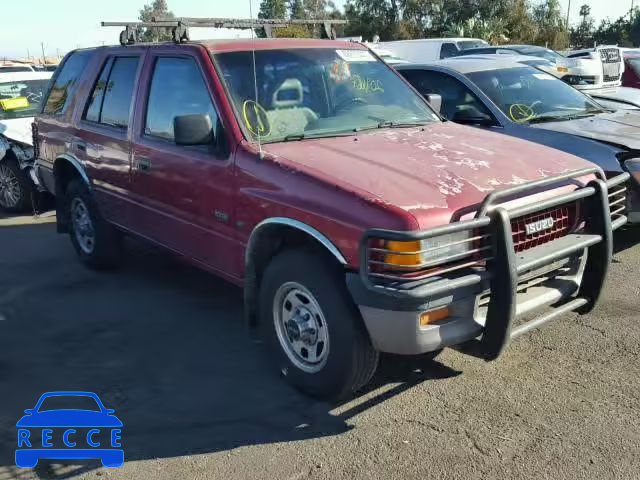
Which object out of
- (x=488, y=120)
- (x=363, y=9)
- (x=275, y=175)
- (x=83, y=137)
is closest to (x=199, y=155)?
(x=275, y=175)

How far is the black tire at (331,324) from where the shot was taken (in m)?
3.47

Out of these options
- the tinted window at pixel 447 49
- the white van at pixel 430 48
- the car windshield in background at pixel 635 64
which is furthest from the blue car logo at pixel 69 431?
the tinted window at pixel 447 49

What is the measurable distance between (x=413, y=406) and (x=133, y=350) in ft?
6.30

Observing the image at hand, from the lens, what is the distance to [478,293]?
11.0ft

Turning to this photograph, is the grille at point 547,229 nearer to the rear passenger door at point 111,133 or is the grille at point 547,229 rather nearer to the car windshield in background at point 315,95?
the car windshield in background at point 315,95

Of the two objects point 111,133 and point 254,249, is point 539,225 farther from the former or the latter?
point 111,133

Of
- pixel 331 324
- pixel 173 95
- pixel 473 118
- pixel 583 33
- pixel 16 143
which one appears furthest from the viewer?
pixel 583 33

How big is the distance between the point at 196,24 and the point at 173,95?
2.44ft

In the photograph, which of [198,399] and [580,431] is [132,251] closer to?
[198,399]

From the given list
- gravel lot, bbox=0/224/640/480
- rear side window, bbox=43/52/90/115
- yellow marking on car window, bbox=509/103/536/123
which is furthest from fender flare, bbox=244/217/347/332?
yellow marking on car window, bbox=509/103/536/123

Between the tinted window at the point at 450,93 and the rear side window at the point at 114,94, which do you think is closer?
the rear side window at the point at 114,94

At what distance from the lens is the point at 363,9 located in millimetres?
45219

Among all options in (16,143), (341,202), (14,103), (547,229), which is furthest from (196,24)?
(14,103)

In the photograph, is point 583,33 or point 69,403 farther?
point 583,33
